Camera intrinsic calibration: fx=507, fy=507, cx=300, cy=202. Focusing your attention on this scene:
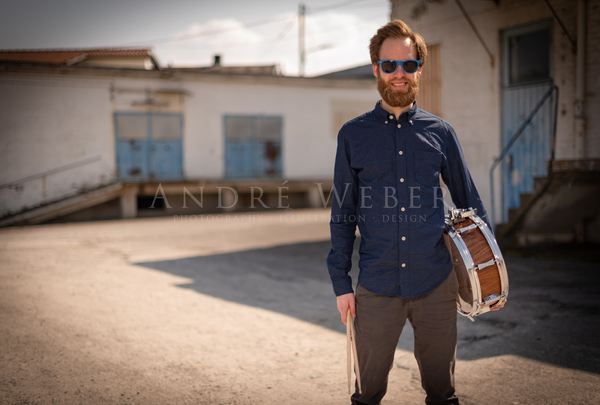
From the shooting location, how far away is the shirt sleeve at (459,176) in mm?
2447

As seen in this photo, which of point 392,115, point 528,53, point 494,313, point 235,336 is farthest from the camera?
point 528,53

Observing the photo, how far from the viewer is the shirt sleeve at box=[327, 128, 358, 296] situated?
7.80 feet

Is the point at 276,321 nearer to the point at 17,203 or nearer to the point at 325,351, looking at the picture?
the point at 325,351

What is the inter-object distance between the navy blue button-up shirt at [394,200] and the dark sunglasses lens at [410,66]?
17cm

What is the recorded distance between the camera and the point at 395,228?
2312mm

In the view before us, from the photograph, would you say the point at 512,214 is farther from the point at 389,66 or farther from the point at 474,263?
the point at 389,66

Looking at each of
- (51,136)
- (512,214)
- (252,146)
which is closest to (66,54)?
(51,136)

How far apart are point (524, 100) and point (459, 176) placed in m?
7.97

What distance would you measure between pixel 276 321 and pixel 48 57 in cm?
2382

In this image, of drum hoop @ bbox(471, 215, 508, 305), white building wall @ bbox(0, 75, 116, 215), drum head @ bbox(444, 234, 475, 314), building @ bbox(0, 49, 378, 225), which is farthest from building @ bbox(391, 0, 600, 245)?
white building wall @ bbox(0, 75, 116, 215)

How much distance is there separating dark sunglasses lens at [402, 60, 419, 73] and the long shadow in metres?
2.46

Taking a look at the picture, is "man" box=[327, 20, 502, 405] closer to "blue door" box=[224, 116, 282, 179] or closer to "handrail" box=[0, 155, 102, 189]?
"handrail" box=[0, 155, 102, 189]

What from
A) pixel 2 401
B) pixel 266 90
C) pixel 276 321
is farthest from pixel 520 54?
pixel 266 90

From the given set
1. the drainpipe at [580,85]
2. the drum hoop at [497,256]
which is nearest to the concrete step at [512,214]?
the drainpipe at [580,85]
